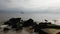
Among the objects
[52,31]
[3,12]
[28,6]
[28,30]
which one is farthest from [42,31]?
[3,12]

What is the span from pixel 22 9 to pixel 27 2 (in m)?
→ 0.12

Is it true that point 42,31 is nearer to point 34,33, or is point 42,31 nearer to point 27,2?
point 34,33

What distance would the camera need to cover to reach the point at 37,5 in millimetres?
1857

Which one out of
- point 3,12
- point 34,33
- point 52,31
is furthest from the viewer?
point 3,12

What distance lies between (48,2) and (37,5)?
6.5 inches

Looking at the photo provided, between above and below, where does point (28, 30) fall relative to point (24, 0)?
below

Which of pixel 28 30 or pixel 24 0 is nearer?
pixel 28 30

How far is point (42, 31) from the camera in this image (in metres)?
1.57

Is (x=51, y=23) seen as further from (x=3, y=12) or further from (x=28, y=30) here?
(x=3, y=12)

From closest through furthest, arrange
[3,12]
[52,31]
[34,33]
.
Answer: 1. [52,31]
2. [34,33]
3. [3,12]

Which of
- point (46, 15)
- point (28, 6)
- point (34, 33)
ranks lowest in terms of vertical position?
point (34, 33)

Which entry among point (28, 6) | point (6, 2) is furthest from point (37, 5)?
point (6, 2)

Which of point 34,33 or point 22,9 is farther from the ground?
point 22,9

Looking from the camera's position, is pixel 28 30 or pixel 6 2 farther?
pixel 6 2
